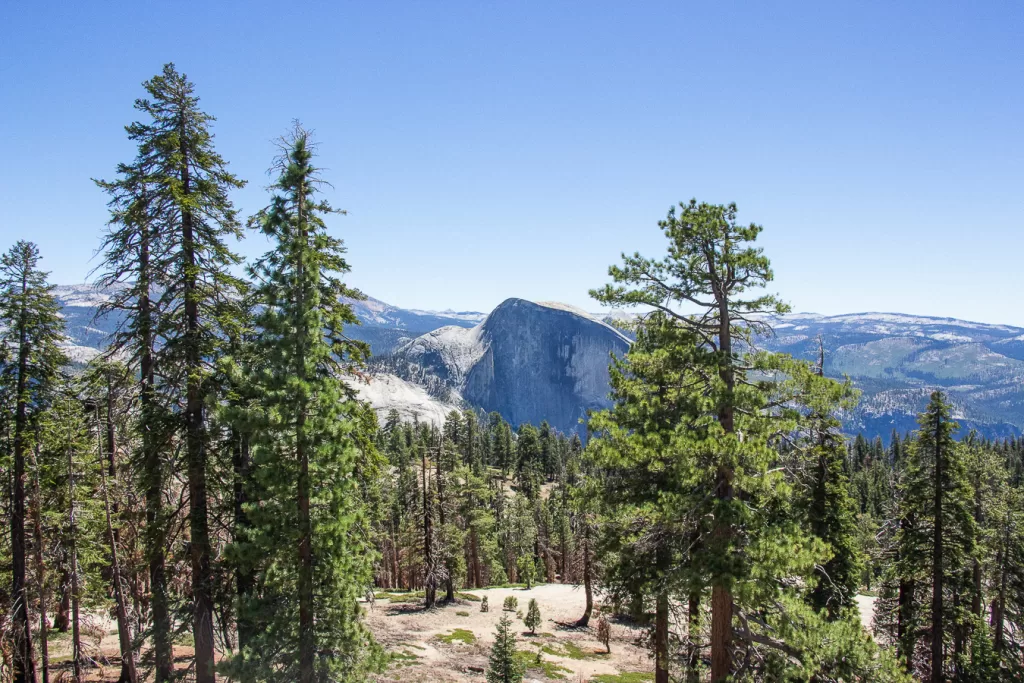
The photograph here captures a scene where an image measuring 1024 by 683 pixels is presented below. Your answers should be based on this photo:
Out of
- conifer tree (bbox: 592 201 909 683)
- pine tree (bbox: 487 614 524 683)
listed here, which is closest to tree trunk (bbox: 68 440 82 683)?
pine tree (bbox: 487 614 524 683)

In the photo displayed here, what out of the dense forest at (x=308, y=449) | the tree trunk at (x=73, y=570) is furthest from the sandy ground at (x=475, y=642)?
the tree trunk at (x=73, y=570)

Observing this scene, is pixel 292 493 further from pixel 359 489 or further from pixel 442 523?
pixel 442 523

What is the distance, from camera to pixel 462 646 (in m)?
32.4

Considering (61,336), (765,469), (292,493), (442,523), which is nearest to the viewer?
(765,469)

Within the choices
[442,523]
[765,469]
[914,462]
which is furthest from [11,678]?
[914,462]

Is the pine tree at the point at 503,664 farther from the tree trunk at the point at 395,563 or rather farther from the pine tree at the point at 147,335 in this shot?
the tree trunk at the point at 395,563

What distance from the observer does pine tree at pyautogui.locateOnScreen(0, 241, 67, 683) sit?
17.2m

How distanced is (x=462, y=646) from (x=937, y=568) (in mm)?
21978

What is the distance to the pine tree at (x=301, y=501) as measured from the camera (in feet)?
40.9

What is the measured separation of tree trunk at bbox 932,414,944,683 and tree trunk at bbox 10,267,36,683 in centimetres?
3019

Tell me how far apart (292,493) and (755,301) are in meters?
9.75

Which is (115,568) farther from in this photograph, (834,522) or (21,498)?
(834,522)

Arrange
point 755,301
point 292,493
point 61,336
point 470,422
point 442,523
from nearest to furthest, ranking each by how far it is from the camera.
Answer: point 755,301 → point 292,493 → point 61,336 → point 442,523 → point 470,422

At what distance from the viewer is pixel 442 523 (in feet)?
143
